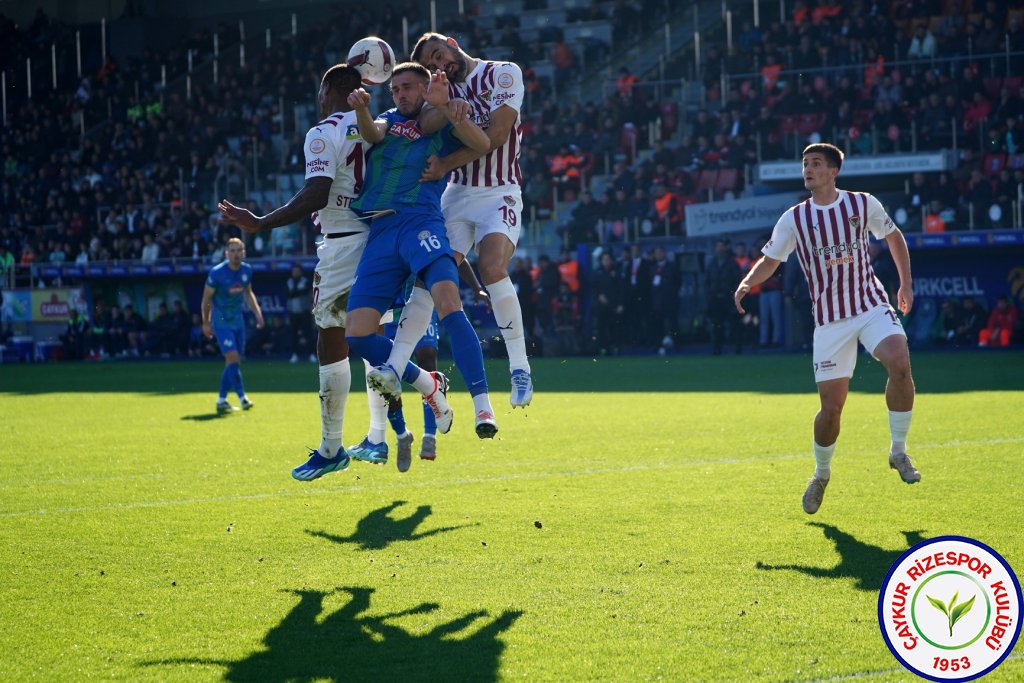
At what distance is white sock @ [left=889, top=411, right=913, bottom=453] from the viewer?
25.4ft

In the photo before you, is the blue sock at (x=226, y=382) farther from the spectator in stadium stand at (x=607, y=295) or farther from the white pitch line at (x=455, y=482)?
the spectator in stadium stand at (x=607, y=295)

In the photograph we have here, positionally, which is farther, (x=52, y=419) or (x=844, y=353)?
(x=52, y=419)

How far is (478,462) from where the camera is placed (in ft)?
33.3

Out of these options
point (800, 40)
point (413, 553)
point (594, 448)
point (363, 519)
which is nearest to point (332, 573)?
point (413, 553)

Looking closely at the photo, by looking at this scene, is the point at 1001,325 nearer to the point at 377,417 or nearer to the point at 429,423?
the point at 429,423

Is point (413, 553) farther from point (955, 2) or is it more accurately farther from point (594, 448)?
point (955, 2)

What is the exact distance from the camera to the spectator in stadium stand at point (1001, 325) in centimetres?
2270

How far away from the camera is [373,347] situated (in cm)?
734

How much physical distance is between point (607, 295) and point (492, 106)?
57.0 feet

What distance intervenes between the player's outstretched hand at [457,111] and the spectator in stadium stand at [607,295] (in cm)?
1779

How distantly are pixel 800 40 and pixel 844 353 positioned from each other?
842 inches

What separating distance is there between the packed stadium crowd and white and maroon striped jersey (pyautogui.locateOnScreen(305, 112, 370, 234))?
1776 centimetres

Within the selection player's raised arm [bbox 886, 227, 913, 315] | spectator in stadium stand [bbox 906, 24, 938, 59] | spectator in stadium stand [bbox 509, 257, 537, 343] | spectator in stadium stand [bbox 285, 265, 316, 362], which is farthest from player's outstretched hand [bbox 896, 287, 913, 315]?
spectator in stadium stand [bbox 285, 265, 316, 362]

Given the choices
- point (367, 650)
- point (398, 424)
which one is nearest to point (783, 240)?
point (398, 424)
